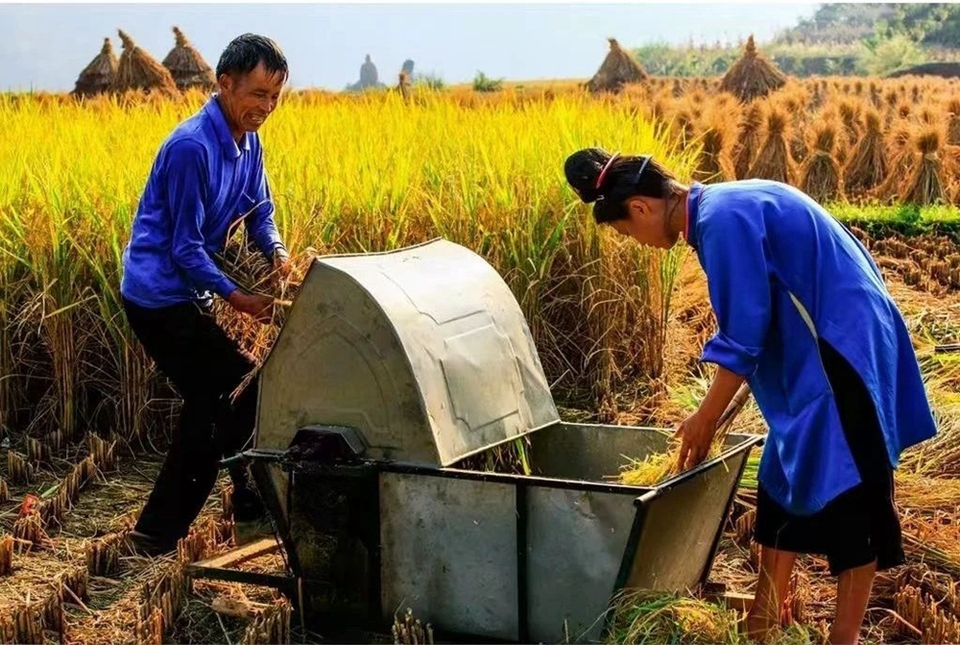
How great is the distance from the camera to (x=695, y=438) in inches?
121

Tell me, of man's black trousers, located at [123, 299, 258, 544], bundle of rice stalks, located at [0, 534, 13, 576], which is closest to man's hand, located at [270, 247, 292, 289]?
man's black trousers, located at [123, 299, 258, 544]

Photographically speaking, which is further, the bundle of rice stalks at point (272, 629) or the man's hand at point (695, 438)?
the bundle of rice stalks at point (272, 629)

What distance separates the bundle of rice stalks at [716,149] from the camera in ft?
36.6

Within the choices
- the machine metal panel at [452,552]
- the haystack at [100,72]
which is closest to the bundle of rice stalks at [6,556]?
the machine metal panel at [452,552]

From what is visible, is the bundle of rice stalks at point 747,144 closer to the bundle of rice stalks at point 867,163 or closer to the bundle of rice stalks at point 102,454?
the bundle of rice stalks at point 867,163

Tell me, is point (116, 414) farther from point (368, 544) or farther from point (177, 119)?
point (177, 119)

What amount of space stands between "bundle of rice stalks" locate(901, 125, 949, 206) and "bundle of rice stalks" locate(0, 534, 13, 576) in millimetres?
9952

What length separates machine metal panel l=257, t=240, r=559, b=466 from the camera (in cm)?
327

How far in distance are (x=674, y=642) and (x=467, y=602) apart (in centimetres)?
61

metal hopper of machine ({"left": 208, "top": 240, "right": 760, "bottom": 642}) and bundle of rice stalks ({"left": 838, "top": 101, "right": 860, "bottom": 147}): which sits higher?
bundle of rice stalks ({"left": 838, "top": 101, "right": 860, "bottom": 147})

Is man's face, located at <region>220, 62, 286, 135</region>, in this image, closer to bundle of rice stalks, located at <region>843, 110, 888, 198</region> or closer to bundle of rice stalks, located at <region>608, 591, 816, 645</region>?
bundle of rice stalks, located at <region>608, 591, 816, 645</region>

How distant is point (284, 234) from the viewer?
5.05m

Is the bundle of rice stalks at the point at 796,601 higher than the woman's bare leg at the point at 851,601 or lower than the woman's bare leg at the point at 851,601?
lower

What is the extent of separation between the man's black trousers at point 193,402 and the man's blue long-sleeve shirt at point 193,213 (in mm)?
79
